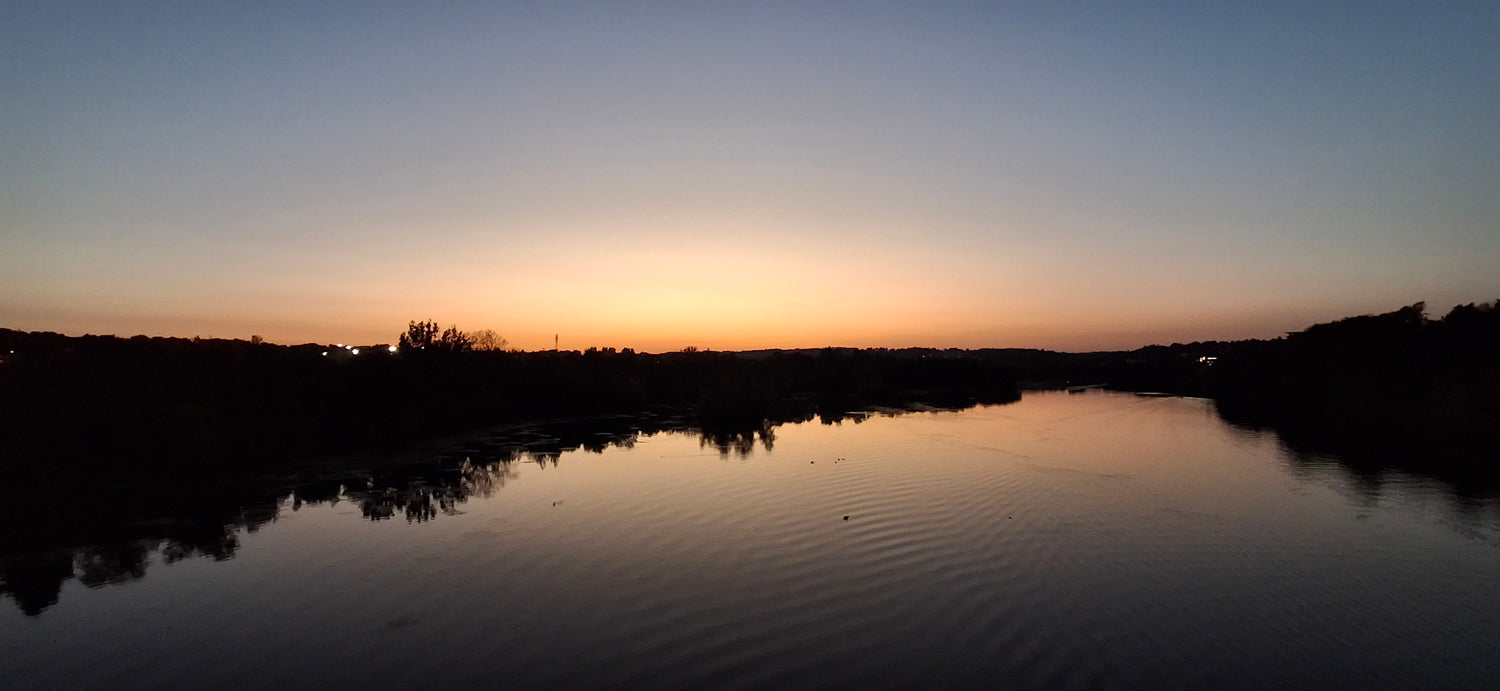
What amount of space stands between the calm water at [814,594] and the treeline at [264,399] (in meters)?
5.71

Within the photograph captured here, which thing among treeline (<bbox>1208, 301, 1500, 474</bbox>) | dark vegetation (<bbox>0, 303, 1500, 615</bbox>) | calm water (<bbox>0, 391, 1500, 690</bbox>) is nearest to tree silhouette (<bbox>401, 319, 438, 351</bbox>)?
dark vegetation (<bbox>0, 303, 1500, 615</bbox>)

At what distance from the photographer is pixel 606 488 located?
1549cm

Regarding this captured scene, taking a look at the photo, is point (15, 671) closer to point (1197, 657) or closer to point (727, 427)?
point (1197, 657)

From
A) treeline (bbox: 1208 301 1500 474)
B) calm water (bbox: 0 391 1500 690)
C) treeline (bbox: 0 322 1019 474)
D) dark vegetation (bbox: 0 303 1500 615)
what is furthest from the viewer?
treeline (bbox: 1208 301 1500 474)

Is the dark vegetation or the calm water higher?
the dark vegetation

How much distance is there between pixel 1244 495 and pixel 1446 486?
501 cm

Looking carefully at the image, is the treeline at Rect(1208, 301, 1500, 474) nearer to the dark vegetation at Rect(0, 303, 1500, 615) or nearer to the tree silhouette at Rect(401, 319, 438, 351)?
the dark vegetation at Rect(0, 303, 1500, 615)

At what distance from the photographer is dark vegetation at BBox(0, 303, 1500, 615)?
12.6 metres

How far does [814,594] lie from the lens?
8438mm

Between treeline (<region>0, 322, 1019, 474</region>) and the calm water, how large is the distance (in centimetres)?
571

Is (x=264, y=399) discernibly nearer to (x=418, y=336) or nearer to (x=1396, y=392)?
(x=418, y=336)

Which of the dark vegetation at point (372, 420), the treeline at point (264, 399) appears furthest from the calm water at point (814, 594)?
the treeline at point (264, 399)

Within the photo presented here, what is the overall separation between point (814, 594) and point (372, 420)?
20.3 metres

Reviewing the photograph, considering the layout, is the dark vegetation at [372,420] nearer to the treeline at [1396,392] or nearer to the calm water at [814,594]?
the treeline at [1396,392]
